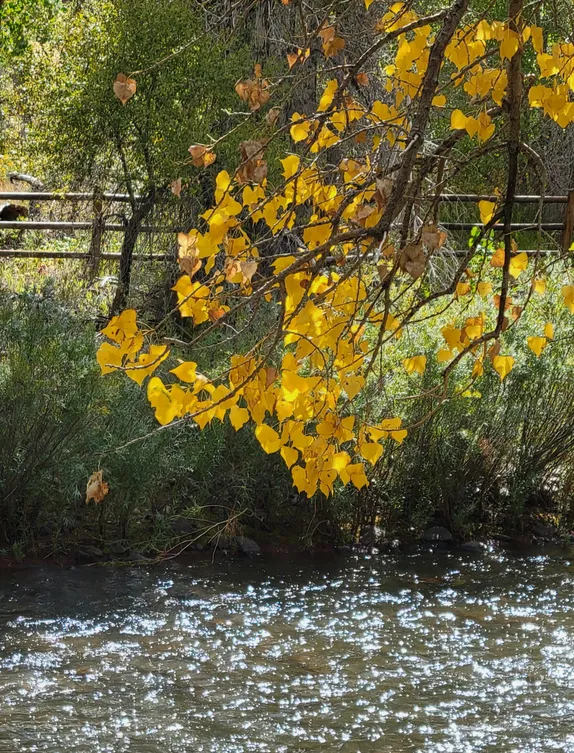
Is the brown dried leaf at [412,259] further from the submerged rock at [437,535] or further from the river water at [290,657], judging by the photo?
the submerged rock at [437,535]

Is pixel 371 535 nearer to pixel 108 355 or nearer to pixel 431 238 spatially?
pixel 108 355

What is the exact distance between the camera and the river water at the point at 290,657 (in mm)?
4012

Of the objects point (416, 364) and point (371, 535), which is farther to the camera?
point (371, 535)

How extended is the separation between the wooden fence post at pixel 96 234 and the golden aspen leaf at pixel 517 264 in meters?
7.65

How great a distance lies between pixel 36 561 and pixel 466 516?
8.72ft

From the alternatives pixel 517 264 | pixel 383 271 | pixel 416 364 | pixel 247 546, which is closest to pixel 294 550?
pixel 247 546

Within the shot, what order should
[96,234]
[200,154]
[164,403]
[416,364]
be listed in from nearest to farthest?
1. [164,403]
2. [200,154]
3. [416,364]
4. [96,234]

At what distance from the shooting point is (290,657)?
4.70 m

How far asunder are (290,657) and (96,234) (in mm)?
5819

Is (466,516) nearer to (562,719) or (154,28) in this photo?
(562,719)

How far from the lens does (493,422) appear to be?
662cm

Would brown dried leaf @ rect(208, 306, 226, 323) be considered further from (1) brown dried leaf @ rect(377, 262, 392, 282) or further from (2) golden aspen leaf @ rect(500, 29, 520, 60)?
(2) golden aspen leaf @ rect(500, 29, 520, 60)

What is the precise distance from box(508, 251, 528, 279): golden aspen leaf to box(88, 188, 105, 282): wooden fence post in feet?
25.1

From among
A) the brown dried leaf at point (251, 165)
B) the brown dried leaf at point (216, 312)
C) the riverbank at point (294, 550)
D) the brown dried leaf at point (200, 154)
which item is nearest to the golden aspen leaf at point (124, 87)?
the brown dried leaf at point (200, 154)
